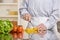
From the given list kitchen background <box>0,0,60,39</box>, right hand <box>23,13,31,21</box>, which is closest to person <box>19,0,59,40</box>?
right hand <box>23,13,31,21</box>

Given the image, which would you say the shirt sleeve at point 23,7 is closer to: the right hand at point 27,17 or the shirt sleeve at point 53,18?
the right hand at point 27,17

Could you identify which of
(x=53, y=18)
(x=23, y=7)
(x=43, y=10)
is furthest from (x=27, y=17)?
(x=53, y=18)

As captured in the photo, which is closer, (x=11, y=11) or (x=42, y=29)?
(x=42, y=29)

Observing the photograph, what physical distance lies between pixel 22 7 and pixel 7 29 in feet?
3.04

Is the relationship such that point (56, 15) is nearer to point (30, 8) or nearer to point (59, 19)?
point (59, 19)

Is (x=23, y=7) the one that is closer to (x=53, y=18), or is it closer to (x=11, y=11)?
(x=11, y=11)

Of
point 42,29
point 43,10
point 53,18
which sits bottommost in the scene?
point 42,29

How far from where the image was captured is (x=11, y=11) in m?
2.60

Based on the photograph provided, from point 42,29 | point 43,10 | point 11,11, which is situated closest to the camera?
point 42,29

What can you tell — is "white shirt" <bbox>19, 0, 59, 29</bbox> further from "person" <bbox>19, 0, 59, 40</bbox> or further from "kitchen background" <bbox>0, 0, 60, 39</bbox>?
"kitchen background" <bbox>0, 0, 60, 39</bbox>

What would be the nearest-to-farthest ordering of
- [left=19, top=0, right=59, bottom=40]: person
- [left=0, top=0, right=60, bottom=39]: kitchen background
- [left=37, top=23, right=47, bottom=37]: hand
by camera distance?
[left=37, top=23, right=47, bottom=37]: hand
[left=19, top=0, right=59, bottom=40]: person
[left=0, top=0, right=60, bottom=39]: kitchen background

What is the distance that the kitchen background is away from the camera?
2.55m

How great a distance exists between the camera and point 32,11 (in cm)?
247

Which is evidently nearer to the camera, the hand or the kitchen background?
the hand
